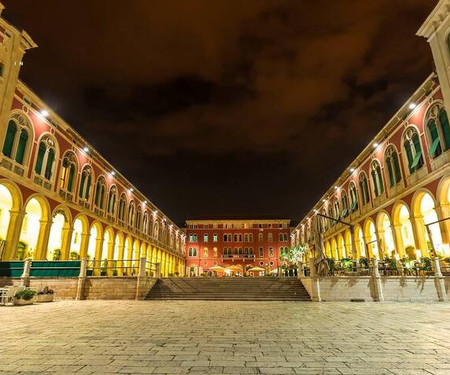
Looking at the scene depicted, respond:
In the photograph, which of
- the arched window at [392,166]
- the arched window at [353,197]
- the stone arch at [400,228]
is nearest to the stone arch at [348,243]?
the arched window at [353,197]

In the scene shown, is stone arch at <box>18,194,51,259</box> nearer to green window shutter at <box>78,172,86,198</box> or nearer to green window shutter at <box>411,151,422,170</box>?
green window shutter at <box>78,172,86,198</box>

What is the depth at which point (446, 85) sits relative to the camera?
54.7 ft

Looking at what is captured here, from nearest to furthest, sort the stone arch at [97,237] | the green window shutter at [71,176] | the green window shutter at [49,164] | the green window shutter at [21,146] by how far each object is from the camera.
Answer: the green window shutter at [21,146], the green window shutter at [49,164], the green window shutter at [71,176], the stone arch at [97,237]

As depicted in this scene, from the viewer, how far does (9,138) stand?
56.5ft

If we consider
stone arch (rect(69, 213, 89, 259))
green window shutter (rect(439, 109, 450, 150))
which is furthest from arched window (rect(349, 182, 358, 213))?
stone arch (rect(69, 213, 89, 259))

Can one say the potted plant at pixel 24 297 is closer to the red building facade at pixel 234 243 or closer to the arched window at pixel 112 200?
the arched window at pixel 112 200

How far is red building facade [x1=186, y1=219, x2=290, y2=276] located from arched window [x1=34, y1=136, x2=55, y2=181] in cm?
4598

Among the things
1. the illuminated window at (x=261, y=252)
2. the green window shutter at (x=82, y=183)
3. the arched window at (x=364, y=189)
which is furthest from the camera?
the illuminated window at (x=261, y=252)

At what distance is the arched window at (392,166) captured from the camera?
74.0 ft

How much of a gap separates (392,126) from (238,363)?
22.9m

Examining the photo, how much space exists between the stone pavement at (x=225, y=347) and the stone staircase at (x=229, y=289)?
31.6ft

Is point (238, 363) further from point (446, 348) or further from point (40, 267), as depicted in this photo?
point (40, 267)

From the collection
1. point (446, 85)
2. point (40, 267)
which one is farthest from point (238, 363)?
point (446, 85)

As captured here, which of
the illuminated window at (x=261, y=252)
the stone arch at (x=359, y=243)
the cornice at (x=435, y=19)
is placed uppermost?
the cornice at (x=435, y=19)
